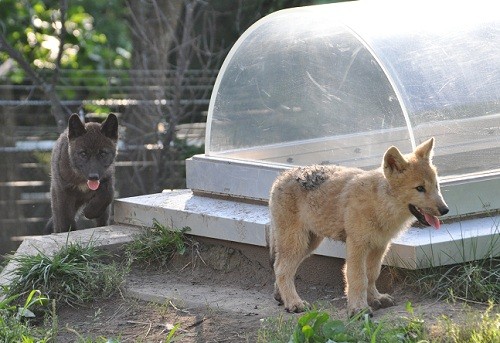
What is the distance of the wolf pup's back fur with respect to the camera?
359 inches

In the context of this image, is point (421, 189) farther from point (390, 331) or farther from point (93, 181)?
point (93, 181)

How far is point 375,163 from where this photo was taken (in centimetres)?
753

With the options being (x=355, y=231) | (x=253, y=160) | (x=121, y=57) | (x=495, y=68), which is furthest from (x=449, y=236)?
(x=121, y=57)

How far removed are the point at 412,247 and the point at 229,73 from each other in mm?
3015

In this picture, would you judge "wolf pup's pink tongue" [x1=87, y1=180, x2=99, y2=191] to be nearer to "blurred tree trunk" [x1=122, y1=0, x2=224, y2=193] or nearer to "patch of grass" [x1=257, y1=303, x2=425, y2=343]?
"blurred tree trunk" [x1=122, y1=0, x2=224, y2=193]

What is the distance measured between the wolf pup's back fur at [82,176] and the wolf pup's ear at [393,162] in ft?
12.0

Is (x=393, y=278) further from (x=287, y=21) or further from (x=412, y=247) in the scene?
(x=287, y=21)

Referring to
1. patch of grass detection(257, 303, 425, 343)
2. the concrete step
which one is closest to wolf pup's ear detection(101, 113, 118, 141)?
the concrete step

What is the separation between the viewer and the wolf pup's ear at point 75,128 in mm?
9234

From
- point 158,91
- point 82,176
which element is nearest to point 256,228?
point 82,176

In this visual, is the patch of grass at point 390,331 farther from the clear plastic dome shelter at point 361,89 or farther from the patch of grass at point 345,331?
the clear plastic dome shelter at point 361,89

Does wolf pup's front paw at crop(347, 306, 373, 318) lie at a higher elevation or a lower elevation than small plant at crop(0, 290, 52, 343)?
higher

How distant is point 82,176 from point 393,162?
3.95 meters

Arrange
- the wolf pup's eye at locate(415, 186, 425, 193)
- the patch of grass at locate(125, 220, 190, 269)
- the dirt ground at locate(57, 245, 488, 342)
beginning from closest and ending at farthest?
the wolf pup's eye at locate(415, 186, 425, 193) → the dirt ground at locate(57, 245, 488, 342) → the patch of grass at locate(125, 220, 190, 269)
